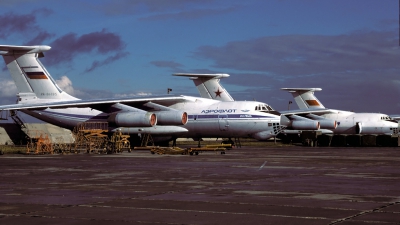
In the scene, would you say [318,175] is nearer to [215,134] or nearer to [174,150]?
[174,150]

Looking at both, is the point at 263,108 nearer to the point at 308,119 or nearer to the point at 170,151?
the point at 170,151

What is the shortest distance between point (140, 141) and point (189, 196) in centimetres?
3212

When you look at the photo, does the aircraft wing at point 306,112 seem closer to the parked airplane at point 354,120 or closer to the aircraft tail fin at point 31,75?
the parked airplane at point 354,120

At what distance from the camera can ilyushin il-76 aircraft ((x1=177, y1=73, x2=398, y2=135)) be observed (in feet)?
200

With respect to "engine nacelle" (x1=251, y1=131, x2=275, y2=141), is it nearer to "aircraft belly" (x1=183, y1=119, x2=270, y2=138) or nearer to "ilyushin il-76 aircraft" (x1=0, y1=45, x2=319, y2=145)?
"ilyushin il-76 aircraft" (x1=0, y1=45, x2=319, y2=145)

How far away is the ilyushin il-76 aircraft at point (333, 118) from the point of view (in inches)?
2405

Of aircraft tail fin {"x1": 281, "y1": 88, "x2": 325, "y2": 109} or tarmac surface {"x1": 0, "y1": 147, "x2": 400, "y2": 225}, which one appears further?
aircraft tail fin {"x1": 281, "y1": 88, "x2": 325, "y2": 109}

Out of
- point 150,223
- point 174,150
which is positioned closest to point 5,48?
point 174,150

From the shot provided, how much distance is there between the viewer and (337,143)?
60000mm

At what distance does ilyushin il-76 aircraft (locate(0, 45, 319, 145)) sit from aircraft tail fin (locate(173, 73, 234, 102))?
52.8ft

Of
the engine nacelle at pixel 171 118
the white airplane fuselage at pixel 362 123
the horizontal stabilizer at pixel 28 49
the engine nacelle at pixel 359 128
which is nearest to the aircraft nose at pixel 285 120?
the white airplane fuselage at pixel 362 123

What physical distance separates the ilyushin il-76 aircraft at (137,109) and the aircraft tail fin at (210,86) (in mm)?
16104

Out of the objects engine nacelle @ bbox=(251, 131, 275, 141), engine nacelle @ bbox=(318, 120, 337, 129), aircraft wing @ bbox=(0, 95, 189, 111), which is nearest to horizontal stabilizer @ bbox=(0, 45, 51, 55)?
aircraft wing @ bbox=(0, 95, 189, 111)

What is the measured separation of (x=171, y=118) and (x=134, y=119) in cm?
257
